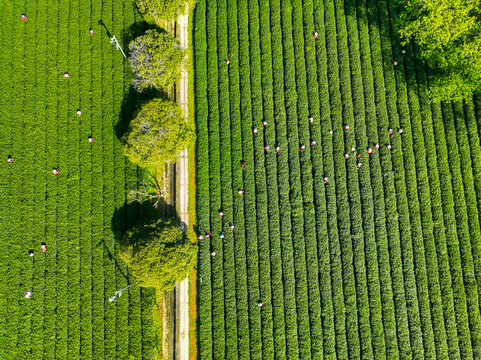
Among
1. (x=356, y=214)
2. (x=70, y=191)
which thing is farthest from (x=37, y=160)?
(x=356, y=214)

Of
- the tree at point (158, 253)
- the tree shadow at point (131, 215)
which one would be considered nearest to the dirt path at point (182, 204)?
the tree shadow at point (131, 215)

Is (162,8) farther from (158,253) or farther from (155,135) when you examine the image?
(158,253)

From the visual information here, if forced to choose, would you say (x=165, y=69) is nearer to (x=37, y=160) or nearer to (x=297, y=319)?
(x=37, y=160)

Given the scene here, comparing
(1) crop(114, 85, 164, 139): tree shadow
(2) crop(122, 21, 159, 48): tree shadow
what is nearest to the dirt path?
(1) crop(114, 85, 164, 139): tree shadow

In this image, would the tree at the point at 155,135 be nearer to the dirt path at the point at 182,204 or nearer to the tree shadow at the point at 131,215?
the dirt path at the point at 182,204

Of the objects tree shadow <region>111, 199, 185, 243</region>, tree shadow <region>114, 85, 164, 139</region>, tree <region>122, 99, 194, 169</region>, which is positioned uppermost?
tree shadow <region>114, 85, 164, 139</region>

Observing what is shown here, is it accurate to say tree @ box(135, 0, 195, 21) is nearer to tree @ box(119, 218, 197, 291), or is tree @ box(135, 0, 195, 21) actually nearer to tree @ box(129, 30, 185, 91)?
tree @ box(129, 30, 185, 91)
